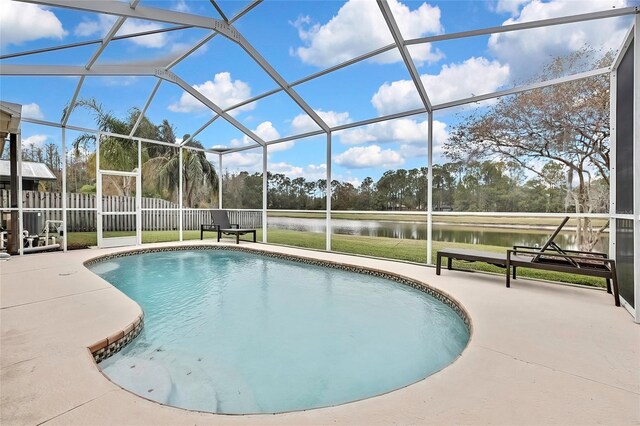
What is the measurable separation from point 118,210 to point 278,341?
8.62 metres

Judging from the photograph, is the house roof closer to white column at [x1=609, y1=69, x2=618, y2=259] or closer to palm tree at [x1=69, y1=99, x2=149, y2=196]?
palm tree at [x1=69, y1=99, x2=149, y2=196]

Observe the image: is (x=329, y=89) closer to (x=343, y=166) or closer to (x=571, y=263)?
(x=343, y=166)

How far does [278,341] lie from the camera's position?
3.41 meters

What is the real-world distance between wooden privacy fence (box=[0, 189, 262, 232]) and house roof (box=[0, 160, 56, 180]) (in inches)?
15.7

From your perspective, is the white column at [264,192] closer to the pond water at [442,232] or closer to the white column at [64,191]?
the pond water at [442,232]

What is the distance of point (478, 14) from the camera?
182 inches

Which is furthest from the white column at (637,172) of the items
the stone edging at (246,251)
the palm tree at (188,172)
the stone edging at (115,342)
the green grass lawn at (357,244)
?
the palm tree at (188,172)

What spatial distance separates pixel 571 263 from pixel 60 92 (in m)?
10.5

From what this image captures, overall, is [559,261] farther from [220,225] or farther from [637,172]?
[220,225]

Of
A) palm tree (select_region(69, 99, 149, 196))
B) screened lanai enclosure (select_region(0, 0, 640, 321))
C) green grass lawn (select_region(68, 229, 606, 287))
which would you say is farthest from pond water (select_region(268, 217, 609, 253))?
palm tree (select_region(69, 99, 149, 196))

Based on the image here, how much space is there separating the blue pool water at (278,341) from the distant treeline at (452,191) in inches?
93.7

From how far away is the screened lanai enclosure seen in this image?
471 cm

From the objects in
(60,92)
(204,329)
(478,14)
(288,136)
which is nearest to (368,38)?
(478,14)

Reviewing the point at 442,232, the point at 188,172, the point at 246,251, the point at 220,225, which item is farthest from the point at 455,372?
the point at 188,172
